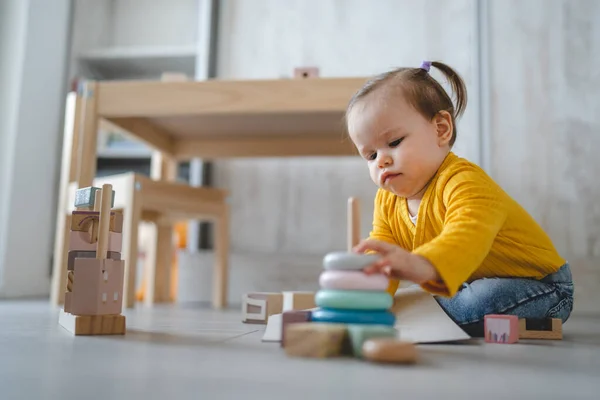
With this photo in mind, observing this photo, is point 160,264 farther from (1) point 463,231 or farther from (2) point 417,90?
Answer: (1) point 463,231

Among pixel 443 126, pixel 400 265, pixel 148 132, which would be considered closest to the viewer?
pixel 400 265

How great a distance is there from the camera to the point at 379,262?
25.3 inches

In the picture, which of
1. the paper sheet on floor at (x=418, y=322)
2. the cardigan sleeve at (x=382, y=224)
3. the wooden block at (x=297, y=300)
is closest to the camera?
the paper sheet on floor at (x=418, y=322)

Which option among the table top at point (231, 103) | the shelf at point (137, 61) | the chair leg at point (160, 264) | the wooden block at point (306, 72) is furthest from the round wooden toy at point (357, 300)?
the shelf at point (137, 61)

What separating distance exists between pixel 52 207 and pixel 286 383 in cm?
184

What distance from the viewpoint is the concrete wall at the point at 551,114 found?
1801 millimetres

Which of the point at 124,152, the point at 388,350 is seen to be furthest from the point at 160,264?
the point at 388,350

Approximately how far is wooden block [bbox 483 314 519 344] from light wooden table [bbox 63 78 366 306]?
27.0 inches

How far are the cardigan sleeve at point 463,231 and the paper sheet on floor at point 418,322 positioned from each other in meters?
0.10

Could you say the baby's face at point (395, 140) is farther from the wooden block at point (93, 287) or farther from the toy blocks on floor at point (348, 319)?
the wooden block at point (93, 287)

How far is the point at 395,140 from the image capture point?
0.87 meters

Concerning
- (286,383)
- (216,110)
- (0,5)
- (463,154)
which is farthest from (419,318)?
(0,5)

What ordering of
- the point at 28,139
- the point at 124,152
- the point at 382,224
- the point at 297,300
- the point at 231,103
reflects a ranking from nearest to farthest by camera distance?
1. the point at 382,224
2. the point at 297,300
3. the point at 231,103
4. the point at 28,139
5. the point at 124,152

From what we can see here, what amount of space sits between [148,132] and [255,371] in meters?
1.30
